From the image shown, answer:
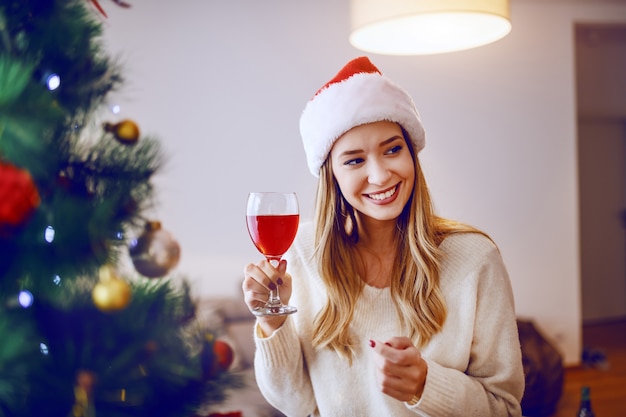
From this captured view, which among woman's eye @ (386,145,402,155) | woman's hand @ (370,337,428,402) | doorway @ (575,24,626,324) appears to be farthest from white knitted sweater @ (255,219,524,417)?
doorway @ (575,24,626,324)

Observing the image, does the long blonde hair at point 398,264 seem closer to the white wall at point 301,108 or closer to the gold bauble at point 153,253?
the gold bauble at point 153,253

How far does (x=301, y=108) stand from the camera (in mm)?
4094

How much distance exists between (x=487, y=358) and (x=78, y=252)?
1082 mm

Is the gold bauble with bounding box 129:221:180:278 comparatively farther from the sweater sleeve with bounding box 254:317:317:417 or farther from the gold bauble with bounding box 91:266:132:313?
the sweater sleeve with bounding box 254:317:317:417

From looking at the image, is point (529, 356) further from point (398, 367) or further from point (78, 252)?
point (78, 252)

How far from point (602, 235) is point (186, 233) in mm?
4472

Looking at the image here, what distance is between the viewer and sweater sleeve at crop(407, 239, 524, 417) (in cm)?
129

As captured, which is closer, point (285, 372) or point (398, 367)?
point (398, 367)

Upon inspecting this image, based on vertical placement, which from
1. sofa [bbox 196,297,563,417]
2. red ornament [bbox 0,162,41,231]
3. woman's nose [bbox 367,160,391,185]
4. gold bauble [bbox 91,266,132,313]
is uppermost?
woman's nose [bbox 367,160,391,185]

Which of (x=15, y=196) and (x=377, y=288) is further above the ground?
(x=15, y=196)

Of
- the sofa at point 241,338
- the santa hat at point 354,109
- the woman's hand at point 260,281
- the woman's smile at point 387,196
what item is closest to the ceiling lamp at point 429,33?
the santa hat at point 354,109

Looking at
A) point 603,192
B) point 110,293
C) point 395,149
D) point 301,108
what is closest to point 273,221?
point 395,149

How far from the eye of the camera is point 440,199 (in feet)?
14.3

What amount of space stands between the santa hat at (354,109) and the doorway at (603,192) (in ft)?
16.5
